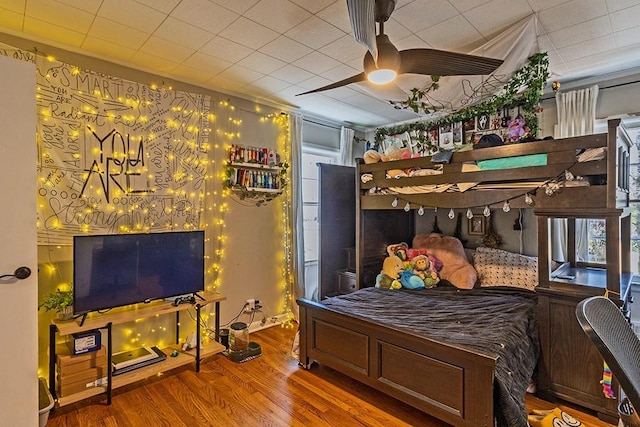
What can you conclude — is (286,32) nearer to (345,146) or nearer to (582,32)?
(582,32)

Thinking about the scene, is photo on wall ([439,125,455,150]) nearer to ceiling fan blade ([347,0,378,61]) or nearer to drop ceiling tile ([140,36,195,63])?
ceiling fan blade ([347,0,378,61])

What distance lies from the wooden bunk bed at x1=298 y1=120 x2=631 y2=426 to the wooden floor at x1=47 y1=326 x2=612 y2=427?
0.14 meters

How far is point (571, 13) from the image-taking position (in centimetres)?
223

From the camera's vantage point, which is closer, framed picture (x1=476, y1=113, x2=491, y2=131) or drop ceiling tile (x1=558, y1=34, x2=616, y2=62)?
drop ceiling tile (x1=558, y1=34, x2=616, y2=62)

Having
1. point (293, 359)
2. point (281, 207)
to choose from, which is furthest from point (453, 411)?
point (281, 207)

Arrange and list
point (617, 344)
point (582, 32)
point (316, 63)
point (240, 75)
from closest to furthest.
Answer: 1. point (617, 344)
2. point (582, 32)
3. point (316, 63)
4. point (240, 75)

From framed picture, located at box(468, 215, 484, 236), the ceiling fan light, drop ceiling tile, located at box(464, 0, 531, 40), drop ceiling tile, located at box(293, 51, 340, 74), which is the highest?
drop ceiling tile, located at box(293, 51, 340, 74)

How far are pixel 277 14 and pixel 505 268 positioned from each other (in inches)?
124

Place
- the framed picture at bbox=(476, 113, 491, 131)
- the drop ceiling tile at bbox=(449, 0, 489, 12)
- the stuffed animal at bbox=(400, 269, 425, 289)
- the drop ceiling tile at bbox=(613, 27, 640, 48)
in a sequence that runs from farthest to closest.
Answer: the framed picture at bbox=(476, 113, 491, 131)
the stuffed animal at bbox=(400, 269, 425, 289)
the drop ceiling tile at bbox=(613, 27, 640, 48)
the drop ceiling tile at bbox=(449, 0, 489, 12)

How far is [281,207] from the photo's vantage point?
4230mm

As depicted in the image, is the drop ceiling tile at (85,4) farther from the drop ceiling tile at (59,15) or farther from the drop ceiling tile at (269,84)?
the drop ceiling tile at (269,84)

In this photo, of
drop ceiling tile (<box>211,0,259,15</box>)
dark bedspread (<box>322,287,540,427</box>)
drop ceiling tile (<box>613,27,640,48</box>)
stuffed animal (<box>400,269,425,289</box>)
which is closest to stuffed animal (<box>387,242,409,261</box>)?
stuffed animal (<box>400,269,425,289</box>)

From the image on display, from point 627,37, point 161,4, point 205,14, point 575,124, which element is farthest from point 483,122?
point 161,4

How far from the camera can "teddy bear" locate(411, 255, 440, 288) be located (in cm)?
357
